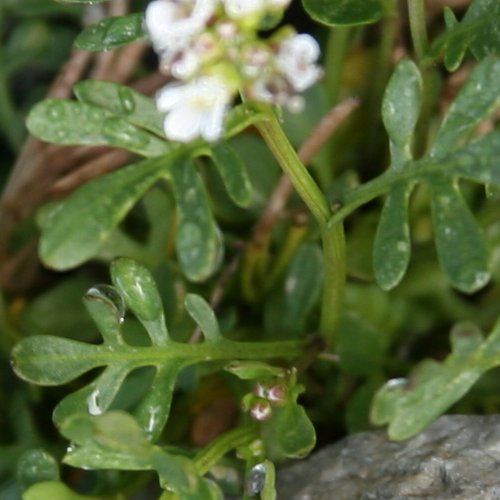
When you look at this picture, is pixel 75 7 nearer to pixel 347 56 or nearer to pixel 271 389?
pixel 347 56

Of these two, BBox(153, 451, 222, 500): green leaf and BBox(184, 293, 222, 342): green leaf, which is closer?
BBox(153, 451, 222, 500): green leaf

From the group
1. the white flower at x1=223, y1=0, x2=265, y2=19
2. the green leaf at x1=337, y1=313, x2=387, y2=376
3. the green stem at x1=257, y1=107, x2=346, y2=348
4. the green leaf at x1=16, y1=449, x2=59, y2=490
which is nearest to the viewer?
the white flower at x1=223, y1=0, x2=265, y2=19

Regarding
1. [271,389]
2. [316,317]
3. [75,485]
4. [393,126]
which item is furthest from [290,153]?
[75,485]

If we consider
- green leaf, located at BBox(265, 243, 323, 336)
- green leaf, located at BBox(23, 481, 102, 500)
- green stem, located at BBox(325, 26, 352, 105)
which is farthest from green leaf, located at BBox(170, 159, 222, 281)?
green stem, located at BBox(325, 26, 352, 105)

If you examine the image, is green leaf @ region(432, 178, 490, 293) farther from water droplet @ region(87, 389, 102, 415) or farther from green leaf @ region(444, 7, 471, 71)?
water droplet @ region(87, 389, 102, 415)

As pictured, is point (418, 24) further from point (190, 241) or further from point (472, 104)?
point (190, 241)

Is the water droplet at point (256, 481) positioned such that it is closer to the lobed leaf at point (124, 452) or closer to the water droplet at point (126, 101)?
the lobed leaf at point (124, 452)

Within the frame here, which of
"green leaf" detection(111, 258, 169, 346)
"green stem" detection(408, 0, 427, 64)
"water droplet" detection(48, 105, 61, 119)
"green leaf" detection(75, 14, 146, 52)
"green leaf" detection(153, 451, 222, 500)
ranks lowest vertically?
"green leaf" detection(153, 451, 222, 500)
